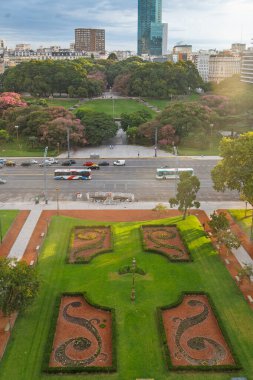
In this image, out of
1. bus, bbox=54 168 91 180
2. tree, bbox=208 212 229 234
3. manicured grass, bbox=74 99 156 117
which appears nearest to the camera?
tree, bbox=208 212 229 234

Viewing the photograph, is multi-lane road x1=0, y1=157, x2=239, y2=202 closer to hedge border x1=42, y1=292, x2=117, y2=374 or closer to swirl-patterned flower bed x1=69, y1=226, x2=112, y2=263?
swirl-patterned flower bed x1=69, y1=226, x2=112, y2=263

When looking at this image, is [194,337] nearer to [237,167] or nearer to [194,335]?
[194,335]

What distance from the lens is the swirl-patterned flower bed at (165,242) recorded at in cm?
4367

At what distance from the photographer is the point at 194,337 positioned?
103ft

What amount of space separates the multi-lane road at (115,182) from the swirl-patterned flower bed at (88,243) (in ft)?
45.0

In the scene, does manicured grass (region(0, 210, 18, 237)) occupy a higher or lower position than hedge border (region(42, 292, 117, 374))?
higher

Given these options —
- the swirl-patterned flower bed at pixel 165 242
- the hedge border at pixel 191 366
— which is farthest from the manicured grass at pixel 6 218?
the hedge border at pixel 191 366

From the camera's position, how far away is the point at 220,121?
10644cm

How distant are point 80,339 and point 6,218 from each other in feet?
87.9

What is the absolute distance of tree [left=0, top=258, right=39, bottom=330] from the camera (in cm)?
3055

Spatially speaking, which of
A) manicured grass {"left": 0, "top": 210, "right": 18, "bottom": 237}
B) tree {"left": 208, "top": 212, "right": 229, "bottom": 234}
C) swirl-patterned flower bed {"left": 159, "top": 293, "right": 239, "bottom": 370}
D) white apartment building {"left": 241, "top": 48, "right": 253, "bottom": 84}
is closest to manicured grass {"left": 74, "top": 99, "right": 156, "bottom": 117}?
white apartment building {"left": 241, "top": 48, "right": 253, "bottom": 84}

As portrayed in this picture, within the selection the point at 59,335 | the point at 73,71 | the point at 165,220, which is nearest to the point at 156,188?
the point at 165,220

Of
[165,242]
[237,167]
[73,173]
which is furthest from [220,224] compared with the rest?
[73,173]

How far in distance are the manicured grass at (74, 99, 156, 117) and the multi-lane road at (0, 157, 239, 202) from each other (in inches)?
1720
